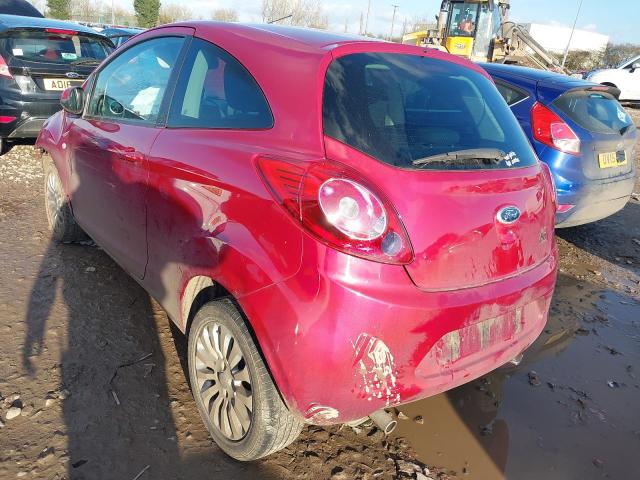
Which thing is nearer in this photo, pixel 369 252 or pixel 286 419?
pixel 369 252

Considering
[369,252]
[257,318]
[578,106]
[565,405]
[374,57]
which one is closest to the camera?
[369,252]

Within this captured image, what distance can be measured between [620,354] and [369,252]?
2.40m

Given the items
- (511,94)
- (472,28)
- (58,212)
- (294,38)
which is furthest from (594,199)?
(472,28)

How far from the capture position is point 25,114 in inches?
219

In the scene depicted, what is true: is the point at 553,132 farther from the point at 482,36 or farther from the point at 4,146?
the point at 482,36

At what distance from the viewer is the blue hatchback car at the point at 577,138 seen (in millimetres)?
4227

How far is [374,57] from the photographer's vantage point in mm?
2098

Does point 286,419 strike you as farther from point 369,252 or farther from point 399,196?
point 399,196

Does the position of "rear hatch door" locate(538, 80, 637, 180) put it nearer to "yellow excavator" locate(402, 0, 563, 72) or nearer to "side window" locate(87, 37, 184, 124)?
"side window" locate(87, 37, 184, 124)

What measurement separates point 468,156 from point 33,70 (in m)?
5.39

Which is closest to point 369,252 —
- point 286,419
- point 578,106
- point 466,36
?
point 286,419

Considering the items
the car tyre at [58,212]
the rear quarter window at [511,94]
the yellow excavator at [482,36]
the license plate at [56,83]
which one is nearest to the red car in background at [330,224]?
the car tyre at [58,212]

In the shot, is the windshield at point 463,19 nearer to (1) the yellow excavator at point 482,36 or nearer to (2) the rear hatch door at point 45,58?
(1) the yellow excavator at point 482,36

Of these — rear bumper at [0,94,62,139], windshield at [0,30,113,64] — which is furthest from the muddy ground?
windshield at [0,30,113,64]
